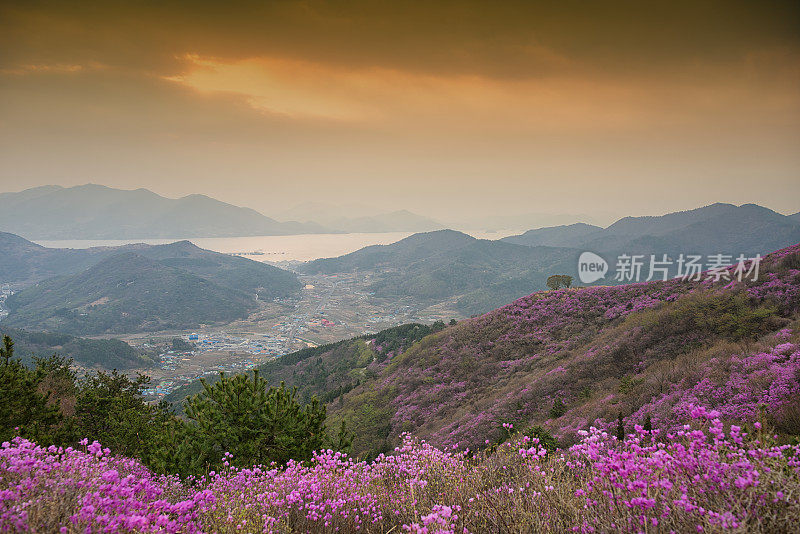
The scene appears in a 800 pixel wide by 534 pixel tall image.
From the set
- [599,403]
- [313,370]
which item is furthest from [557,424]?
[313,370]

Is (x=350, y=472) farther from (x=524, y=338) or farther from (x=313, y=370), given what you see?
(x=313, y=370)

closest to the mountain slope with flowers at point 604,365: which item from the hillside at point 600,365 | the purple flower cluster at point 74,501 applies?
the hillside at point 600,365

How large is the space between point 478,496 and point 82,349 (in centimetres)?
15786

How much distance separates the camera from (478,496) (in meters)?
4.16

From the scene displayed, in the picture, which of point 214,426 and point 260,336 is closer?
point 214,426

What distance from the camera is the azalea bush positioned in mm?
2945

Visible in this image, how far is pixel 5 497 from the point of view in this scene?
130 inches

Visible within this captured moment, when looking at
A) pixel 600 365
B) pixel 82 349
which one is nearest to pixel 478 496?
pixel 600 365

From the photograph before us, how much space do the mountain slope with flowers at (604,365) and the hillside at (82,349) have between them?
388 ft

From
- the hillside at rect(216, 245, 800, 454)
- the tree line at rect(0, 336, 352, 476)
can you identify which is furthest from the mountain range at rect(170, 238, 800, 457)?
the tree line at rect(0, 336, 352, 476)

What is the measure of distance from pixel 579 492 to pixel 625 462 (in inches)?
23.2

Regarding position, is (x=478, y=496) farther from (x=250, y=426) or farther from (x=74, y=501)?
(x=250, y=426)

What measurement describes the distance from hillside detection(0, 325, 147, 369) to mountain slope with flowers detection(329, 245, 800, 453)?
118 meters

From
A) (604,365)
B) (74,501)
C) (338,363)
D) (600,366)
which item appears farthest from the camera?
(338,363)
